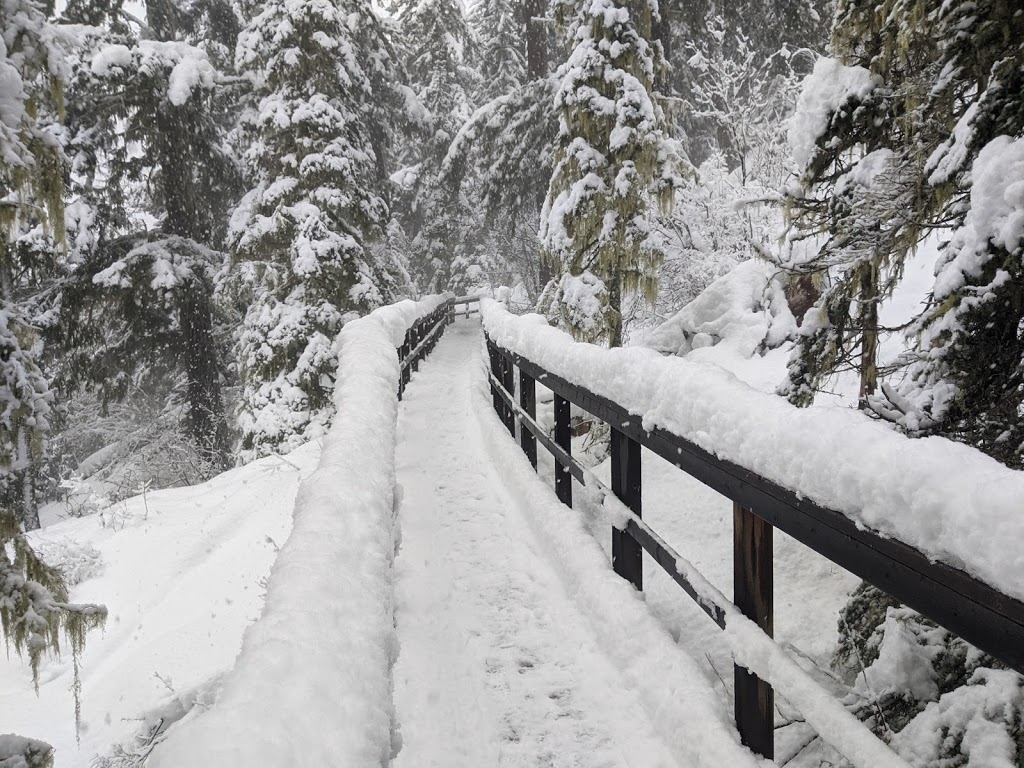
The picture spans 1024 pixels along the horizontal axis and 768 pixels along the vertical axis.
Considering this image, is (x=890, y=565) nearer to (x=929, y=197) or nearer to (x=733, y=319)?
(x=929, y=197)

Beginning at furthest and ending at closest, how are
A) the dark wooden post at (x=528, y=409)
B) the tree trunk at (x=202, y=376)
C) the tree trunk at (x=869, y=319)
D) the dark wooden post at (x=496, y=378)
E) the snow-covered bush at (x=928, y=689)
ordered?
the tree trunk at (x=202, y=376)
the dark wooden post at (x=496, y=378)
the dark wooden post at (x=528, y=409)
the tree trunk at (x=869, y=319)
the snow-covered bush at (x=928, y=689)

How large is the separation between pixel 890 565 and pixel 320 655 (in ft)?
5.59

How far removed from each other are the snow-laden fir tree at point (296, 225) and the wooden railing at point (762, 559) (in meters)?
12.2

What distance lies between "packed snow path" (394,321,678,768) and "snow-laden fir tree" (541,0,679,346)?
643 centimetres

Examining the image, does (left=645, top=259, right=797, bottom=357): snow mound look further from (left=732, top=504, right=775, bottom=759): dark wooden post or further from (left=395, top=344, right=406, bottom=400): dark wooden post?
(left=732, top=504, right=775, bottom=759): dark wooden post

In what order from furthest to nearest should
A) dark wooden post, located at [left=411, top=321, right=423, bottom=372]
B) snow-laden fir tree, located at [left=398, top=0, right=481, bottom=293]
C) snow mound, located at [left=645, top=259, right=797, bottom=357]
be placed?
snow-laden fir tree, located at [left=398, top=0, right=481, bottom=293] < dark wooden post, located at [left=411, top=321, right=423, bottom=372] < snow mound, located at [left=645, top=259, right=797, bottom=357]

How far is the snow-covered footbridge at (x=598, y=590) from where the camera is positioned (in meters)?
1.67

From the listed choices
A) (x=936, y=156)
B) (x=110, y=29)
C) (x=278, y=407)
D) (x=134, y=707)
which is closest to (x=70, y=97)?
(x=110, y=29)

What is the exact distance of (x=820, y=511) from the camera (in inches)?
79.3

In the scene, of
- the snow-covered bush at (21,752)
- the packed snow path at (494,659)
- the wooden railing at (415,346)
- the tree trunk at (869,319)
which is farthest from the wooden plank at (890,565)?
the wooden railing at (415,346)

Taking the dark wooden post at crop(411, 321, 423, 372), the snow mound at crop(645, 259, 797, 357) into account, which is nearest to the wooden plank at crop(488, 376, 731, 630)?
the snow mound at crop(645, 259, 797, 357)

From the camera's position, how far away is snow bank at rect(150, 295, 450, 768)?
67.8 inches

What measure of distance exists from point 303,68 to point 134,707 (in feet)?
47.7

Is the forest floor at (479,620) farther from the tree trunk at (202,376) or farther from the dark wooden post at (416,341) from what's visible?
the tree trunk at (202,376)
